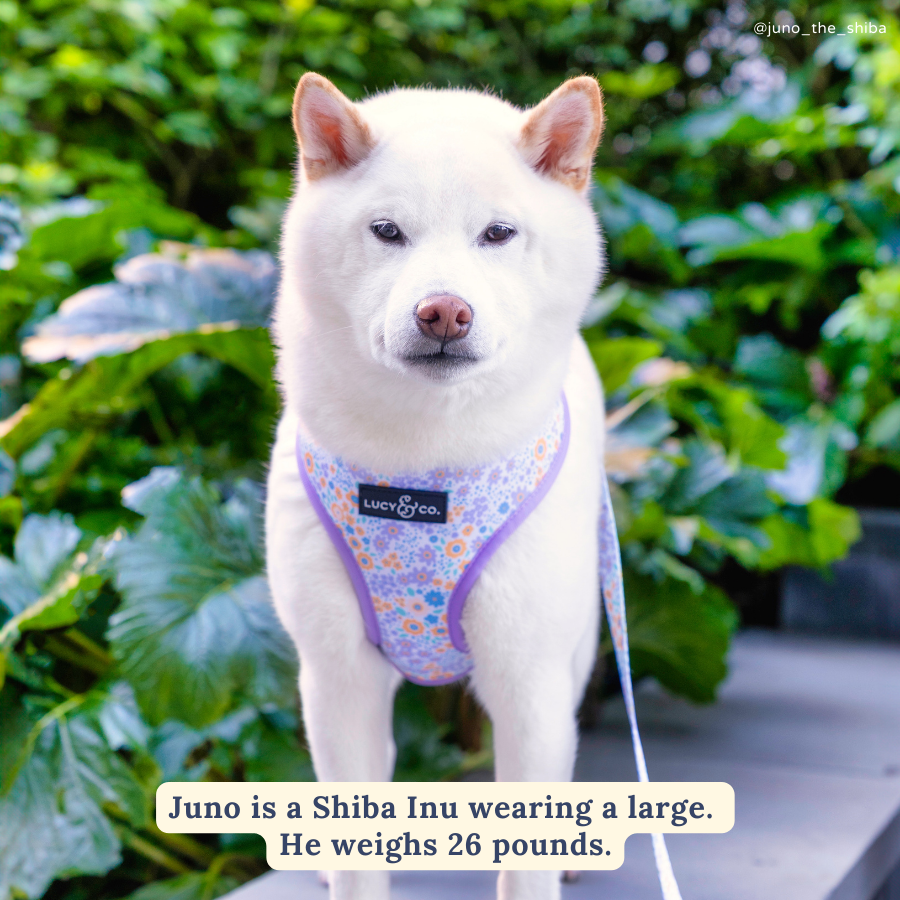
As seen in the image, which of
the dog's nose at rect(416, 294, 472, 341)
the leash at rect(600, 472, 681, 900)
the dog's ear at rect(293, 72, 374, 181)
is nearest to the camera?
the dog's nose at rect(416, 294, 472, 341)

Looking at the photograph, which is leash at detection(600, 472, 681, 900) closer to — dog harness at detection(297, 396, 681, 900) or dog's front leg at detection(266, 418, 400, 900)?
dog harness at detection(297, 396, 681, 900)

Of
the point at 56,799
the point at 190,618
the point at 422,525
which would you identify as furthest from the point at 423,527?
the point at 56,799

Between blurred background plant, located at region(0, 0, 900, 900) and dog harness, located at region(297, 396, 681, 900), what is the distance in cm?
54

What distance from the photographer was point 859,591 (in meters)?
3.08

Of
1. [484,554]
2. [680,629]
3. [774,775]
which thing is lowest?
[774,775]

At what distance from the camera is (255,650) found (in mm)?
1555

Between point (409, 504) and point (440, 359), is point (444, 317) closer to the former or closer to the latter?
point (440, 359)

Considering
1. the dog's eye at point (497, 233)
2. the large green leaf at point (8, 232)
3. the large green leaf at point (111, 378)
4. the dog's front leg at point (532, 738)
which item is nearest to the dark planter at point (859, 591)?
the large green leaf at point (111, 378)

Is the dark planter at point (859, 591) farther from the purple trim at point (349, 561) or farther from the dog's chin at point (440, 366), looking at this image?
the dog's chin at point (440, 366)

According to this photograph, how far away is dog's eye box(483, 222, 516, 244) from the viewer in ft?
3.13

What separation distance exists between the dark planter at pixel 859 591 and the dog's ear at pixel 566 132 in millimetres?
2373

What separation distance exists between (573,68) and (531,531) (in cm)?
352

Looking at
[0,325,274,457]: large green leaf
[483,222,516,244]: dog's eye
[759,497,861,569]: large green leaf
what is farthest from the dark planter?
[483,222,516,244]: dog's eye
